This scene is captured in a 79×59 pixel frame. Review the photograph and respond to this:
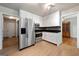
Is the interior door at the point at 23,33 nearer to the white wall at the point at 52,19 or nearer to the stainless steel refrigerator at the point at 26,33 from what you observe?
the stainless steel refrigerator at the point at 26,33

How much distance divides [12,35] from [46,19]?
112 inches

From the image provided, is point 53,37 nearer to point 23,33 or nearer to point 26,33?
point 26,33

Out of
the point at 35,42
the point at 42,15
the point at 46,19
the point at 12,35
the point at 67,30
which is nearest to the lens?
the point at 42,15

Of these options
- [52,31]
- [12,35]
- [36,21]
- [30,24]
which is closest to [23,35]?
[30,24]

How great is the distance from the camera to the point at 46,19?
3.41m

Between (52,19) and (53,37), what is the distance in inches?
39.3

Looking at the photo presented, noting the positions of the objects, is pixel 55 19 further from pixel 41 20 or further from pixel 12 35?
pixel 12 35

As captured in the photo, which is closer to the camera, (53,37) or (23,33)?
(23,33)

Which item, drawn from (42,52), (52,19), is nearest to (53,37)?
(52,19)

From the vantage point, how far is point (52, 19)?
3471mm

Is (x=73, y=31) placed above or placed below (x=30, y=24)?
below

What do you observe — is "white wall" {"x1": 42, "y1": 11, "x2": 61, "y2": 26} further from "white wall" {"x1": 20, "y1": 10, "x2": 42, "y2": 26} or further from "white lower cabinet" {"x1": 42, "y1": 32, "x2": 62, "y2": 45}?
"white lower cabinet" {"x1": 42, "y1": 32, "x2": 62, "y2": 45}

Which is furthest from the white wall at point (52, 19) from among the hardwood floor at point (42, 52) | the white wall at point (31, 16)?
the hardwood floor at point (42, 52)

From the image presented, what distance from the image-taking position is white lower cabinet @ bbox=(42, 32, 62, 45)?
3660 millimetres
